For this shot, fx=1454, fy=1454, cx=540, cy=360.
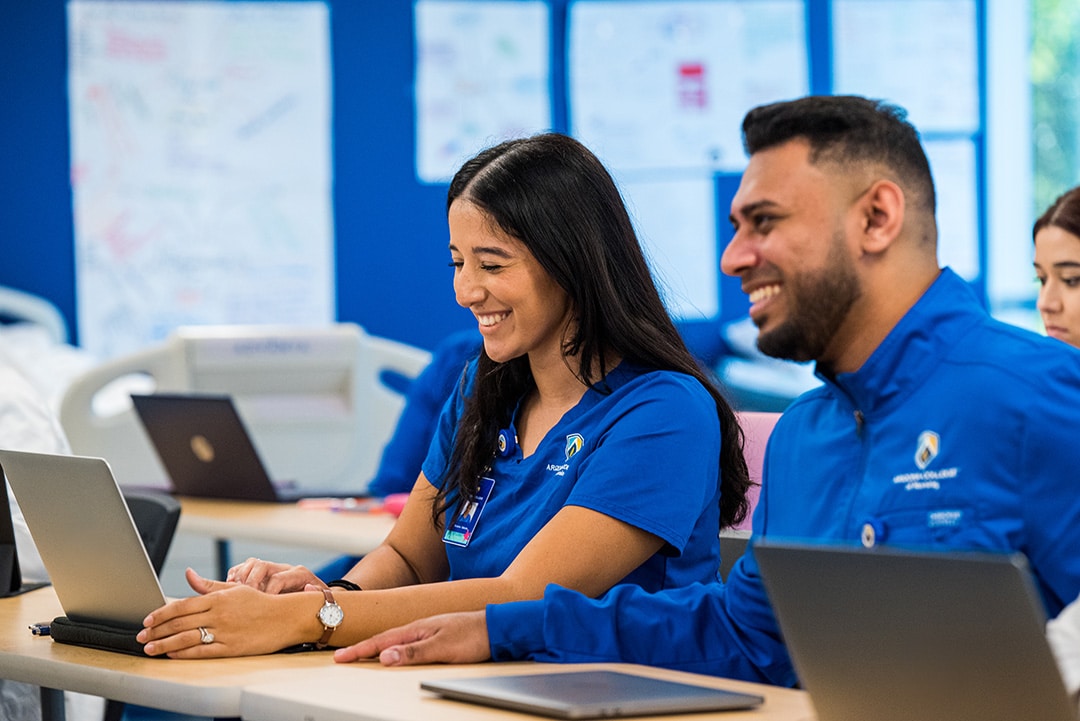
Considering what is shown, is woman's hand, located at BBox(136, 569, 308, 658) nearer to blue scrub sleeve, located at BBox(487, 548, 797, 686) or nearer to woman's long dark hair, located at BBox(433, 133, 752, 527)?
blue scrub sleeve, located at BBox(487, 548, 797, 686)

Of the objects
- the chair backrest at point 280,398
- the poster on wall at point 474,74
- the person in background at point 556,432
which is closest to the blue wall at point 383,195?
the poster on wall at point 474,74

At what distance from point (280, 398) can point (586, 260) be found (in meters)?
2.03

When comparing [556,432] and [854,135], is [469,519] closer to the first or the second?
[556,432]

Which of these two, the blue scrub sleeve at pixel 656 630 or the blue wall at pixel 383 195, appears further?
the blue wall at pixel 383 195

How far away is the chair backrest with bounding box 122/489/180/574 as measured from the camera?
2416 millimetres

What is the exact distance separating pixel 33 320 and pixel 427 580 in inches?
135

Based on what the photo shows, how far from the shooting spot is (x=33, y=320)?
527 centimetres

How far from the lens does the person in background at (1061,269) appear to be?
2.60 metres

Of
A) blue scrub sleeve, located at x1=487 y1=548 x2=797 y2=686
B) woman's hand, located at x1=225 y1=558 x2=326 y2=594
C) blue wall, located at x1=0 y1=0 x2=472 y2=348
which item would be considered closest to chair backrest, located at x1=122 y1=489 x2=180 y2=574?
woman's hand, located at x1=225 y1=558 x2=326 y2=594

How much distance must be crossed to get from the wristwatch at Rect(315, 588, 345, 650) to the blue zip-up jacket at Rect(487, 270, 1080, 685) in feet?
0.69

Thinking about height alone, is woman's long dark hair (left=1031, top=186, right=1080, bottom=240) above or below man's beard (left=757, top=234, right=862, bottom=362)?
above

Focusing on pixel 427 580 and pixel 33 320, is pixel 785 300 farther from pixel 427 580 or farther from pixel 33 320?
pixel 33 320

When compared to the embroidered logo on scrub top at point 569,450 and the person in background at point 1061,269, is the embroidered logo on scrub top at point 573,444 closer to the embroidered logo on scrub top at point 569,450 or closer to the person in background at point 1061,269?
the embroidered logo on scrub top at point 569,450

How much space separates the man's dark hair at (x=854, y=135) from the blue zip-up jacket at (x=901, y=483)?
0.43ft
